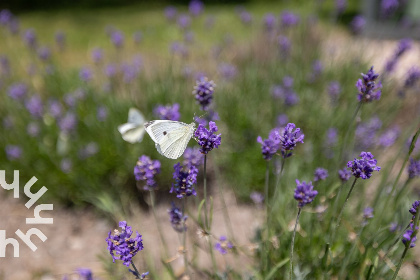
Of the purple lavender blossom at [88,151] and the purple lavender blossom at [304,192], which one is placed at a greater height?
the purple lavender blossom at [304,192]

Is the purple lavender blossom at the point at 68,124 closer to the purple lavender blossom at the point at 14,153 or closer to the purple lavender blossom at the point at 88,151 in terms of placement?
the purple lavender blossom at the point at 88,151

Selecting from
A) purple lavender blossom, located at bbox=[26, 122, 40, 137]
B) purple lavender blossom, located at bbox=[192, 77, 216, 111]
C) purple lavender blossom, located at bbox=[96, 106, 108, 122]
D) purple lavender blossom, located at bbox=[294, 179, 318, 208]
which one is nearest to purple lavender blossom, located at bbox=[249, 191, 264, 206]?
purple lavender blossom, located at bbox=[192, 77, 216, 111]

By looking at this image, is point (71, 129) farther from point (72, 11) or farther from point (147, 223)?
point (72, 11)

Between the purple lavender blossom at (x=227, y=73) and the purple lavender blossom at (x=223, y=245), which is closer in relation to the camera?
the purple lavender blossom at (x=223, y=245)

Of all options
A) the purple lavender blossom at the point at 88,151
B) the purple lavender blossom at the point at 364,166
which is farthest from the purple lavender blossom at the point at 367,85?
the purple lavender blossom at the point at 88,151

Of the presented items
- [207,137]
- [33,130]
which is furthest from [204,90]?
[33,130]

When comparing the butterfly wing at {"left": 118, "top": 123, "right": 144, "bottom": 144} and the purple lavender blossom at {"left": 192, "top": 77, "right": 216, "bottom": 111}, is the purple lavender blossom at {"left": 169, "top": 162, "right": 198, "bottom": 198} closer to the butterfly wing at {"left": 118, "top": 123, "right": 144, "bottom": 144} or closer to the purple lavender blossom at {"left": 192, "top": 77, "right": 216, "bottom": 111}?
the purple lavender blossom at {"left": 192, "top": 77, "right": 216, "bottom": 111}

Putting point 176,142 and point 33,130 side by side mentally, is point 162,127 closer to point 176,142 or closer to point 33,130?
point 176,142
